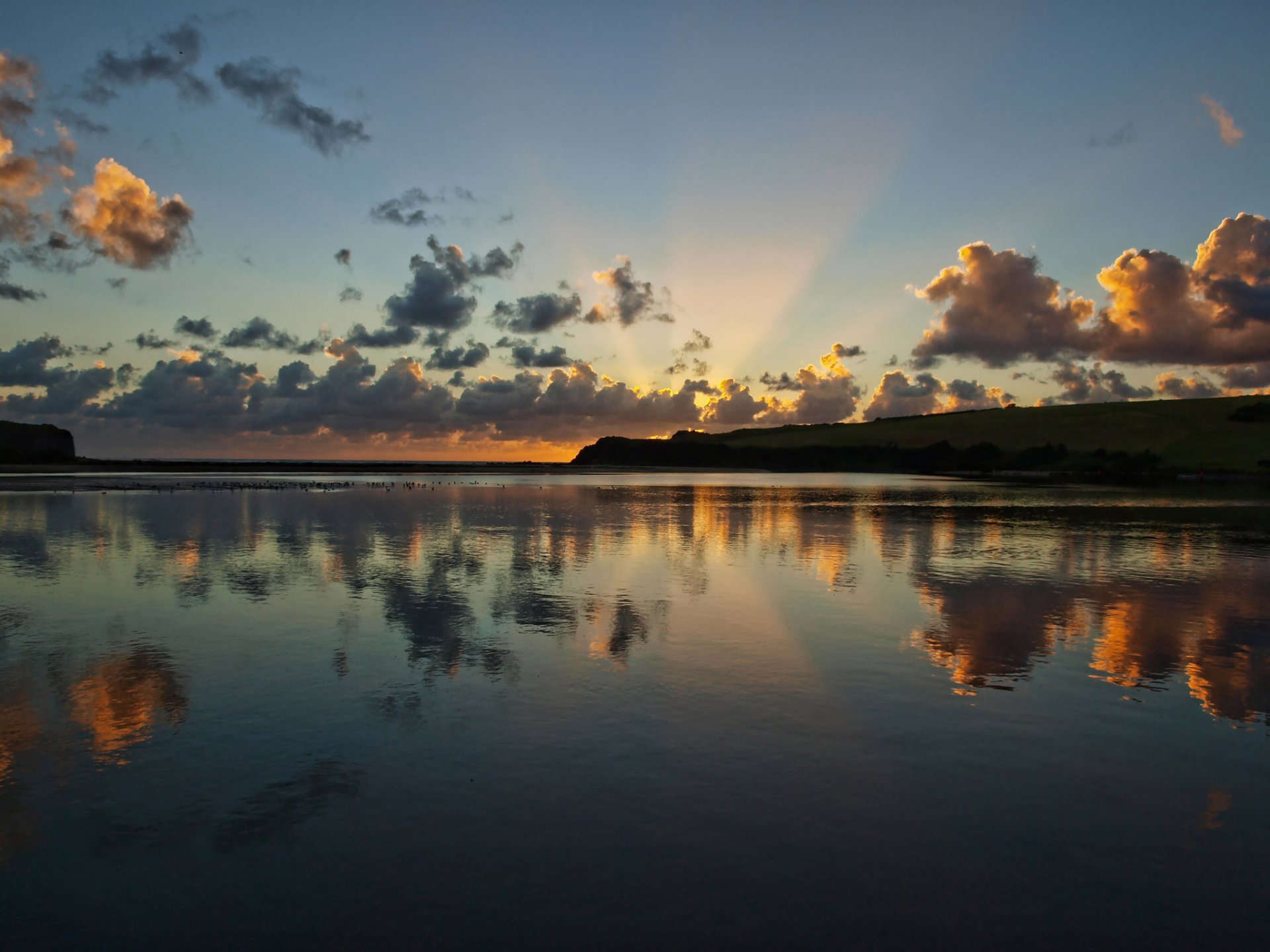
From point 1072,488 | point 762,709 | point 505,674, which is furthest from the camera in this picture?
point 1072,488

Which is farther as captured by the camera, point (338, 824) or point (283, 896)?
point (338, 824)

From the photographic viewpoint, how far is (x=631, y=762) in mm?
10891

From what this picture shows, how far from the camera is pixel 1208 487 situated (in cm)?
10112

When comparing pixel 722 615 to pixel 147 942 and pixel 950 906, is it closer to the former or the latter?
pixel 950 906

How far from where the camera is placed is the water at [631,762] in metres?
7.64

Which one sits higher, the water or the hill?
the hill

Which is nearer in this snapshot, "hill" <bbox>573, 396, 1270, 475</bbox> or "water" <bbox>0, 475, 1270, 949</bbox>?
"water" <bbox>0, 475, 1270, 949</bbox>

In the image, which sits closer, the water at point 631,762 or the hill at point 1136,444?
the water at point 631,762

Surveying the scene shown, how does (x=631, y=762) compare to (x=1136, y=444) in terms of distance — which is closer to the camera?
(x=631, y=762)

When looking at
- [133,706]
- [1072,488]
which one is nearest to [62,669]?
[133,706]

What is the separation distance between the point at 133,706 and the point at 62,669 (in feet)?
11.5

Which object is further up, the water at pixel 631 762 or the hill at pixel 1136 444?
the hill at pixel 1136 444

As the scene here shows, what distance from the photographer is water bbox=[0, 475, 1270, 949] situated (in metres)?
7.64

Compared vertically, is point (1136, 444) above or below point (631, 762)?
above
